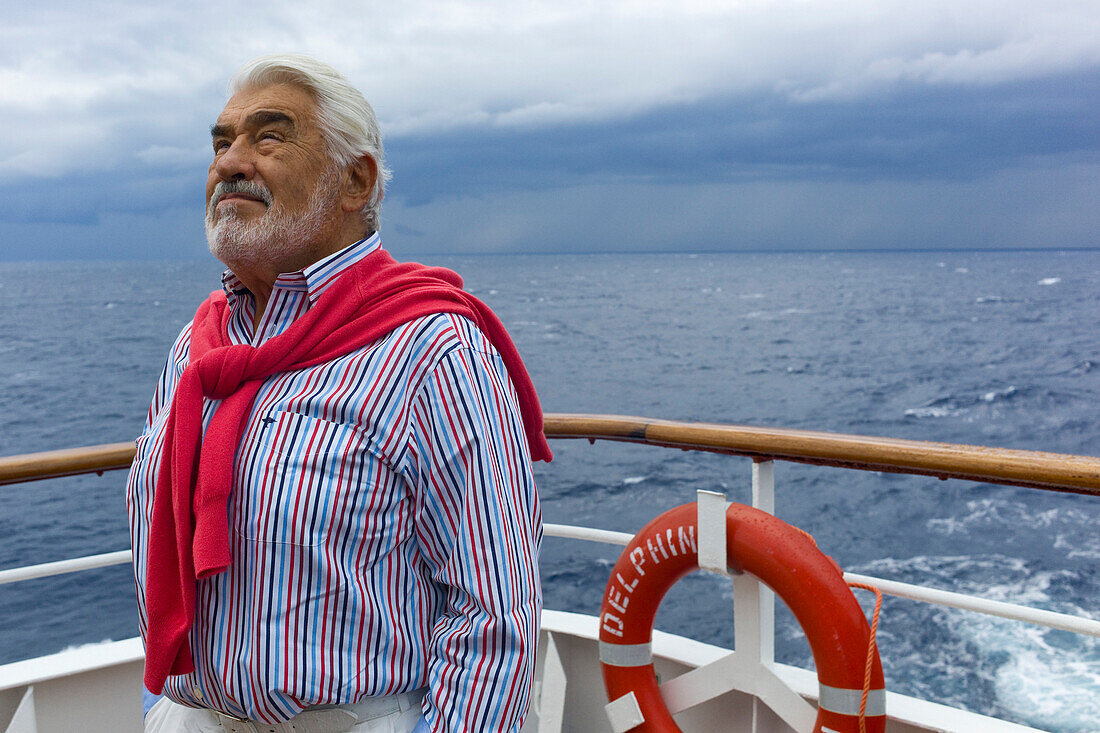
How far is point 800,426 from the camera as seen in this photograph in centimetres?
1689

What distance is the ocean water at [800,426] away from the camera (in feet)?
24.7

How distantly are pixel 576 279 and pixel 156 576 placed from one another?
64.1 metres

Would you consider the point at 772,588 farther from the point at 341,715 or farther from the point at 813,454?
the point at 341,715

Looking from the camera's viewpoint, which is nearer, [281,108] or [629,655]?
[281,108]

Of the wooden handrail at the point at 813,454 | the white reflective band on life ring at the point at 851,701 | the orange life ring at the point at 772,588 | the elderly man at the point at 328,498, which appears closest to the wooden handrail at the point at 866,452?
the wooden handrail at the point at 813,454

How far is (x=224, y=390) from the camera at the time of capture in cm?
85

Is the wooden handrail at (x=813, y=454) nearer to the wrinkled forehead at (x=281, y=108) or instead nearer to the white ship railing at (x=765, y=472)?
the white ship railing at (x=765, y=472)

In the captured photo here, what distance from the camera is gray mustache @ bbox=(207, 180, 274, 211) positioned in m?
0.88

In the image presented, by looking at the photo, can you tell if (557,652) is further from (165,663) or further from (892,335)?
(892,335)

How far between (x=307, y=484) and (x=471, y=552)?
0.54 ft

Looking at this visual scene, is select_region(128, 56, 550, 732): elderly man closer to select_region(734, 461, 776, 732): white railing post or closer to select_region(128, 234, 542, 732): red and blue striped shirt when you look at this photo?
select_region(128, 234, 542, 732): red and blue striped shirt

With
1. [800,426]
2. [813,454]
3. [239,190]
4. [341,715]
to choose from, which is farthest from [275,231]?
[800,426]

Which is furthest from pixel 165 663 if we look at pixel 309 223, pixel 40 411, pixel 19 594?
pixel 40 411

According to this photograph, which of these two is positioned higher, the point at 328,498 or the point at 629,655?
the point at 328,498
